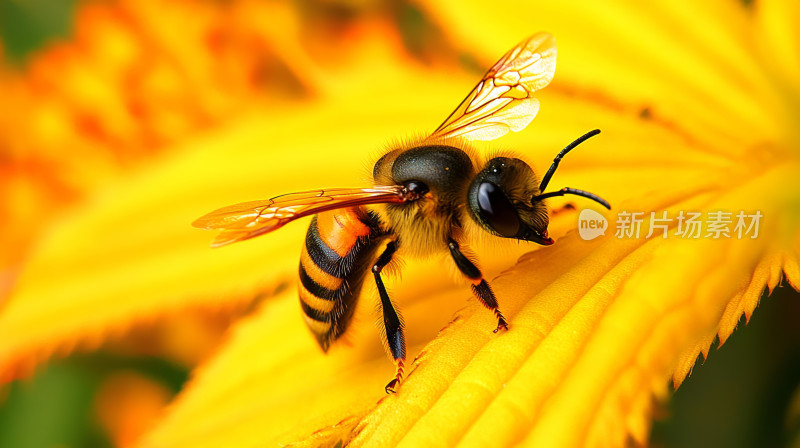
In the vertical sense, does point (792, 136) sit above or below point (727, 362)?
above

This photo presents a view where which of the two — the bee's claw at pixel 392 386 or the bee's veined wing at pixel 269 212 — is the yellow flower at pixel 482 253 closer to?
the bee's claw at pixel 392 386

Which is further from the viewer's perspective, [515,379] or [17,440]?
[17,440]

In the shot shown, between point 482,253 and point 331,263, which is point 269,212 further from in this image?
point 482,253

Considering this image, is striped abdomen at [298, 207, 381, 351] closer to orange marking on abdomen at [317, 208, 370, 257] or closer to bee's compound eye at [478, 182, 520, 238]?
orange marking on abdomen at [317, 208, 370, 257]

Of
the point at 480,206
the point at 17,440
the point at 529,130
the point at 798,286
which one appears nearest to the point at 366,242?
the point at 480,206

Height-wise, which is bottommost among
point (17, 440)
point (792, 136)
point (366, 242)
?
point (17, 440)

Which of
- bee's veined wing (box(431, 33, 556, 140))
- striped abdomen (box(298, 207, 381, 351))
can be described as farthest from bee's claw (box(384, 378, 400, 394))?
bee's veined wing (box(431, 33, 556, 140))

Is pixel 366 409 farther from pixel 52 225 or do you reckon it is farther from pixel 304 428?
pixel 52 225

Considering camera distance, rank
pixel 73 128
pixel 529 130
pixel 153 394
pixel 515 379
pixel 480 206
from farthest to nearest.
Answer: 1. pixel 73 128
2. pixel 153 394
3. pixel 529 130
4. pixel 480 206
5. pixel 515 379
